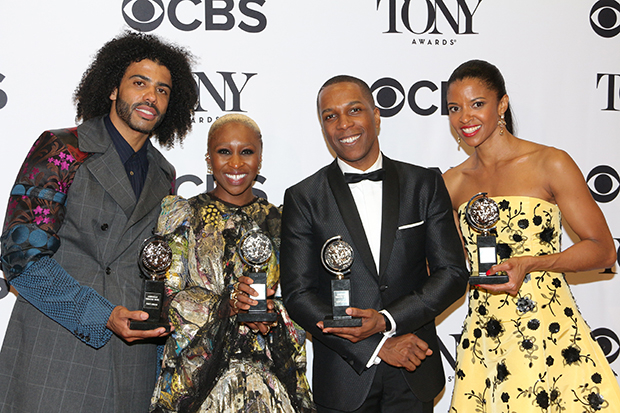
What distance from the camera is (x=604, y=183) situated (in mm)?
4348

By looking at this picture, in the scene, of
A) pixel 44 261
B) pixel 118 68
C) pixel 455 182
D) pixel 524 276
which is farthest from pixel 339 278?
pixel 118 68

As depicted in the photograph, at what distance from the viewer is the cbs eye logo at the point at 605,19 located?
14.4 feet

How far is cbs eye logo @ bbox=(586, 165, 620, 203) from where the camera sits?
171 inches

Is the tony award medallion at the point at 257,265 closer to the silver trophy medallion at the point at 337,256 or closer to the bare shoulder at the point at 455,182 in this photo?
the silver trophy medallion at the point at 337,256

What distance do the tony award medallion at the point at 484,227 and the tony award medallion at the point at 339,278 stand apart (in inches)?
27.4

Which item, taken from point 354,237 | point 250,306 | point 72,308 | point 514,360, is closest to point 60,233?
point 72,308

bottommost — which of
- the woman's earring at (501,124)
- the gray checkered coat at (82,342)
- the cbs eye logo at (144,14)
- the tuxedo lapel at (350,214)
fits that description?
the gray checkered coat at (82,342)

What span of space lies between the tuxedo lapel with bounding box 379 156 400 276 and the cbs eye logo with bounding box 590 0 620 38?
8.93ft

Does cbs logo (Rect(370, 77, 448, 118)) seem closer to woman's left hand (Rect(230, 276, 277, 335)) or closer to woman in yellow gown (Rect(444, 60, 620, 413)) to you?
woman in yellow gown (Rect(444, 60, 620, 413))

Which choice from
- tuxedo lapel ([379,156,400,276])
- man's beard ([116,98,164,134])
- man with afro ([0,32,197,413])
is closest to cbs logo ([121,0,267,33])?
man with afro ([0,32,197,413])

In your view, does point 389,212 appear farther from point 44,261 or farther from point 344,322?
point 44,261

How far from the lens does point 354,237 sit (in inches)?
106

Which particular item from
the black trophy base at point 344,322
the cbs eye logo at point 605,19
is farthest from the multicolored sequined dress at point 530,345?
the cbs eye logo at point 605,19

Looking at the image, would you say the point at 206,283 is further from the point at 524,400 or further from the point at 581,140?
the point at 581,140
